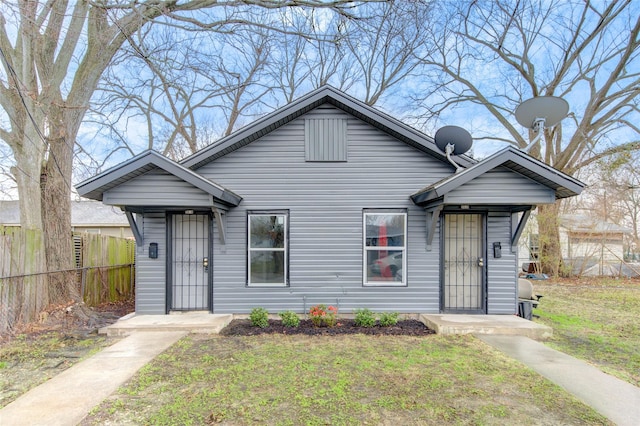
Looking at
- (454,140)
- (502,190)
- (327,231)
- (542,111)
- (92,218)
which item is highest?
(542,111)

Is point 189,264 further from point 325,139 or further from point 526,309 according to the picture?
point 526,309

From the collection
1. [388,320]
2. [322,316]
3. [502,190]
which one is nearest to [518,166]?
[502,190]

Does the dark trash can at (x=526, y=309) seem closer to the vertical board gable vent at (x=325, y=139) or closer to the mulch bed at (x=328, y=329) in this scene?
the mulch bed at (x=328, y=329)

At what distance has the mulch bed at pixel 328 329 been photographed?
6.21m

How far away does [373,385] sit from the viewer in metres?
3.94

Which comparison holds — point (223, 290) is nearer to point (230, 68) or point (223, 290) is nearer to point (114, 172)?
point (114, 172)

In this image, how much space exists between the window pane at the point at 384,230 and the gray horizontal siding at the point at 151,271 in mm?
4100

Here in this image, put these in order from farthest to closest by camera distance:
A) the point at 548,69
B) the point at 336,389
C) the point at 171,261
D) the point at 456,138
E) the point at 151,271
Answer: the point at 548,69 < the point at 171,261 < the point at 151,271 < the point at 456,138 < the point at 336,389

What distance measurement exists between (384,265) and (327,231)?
1.34 m

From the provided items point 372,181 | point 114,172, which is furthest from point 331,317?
point 114,172

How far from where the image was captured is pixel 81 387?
382cm

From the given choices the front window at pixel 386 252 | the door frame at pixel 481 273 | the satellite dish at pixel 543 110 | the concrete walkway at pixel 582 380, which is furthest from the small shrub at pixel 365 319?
the satellite dish at pixel 543 110

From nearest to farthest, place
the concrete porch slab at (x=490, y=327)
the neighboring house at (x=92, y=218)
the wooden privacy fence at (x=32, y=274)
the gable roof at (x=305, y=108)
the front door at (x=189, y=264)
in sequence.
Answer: the wooden privacy fence at (x=32, y=274) → the concrete porch slab at (x=490, y=327) → the gable roof at (x=305, y=108) → the front door at (x=189, y=264) → the neighboring house at (x=92, y=218)

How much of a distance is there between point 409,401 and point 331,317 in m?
3.08
